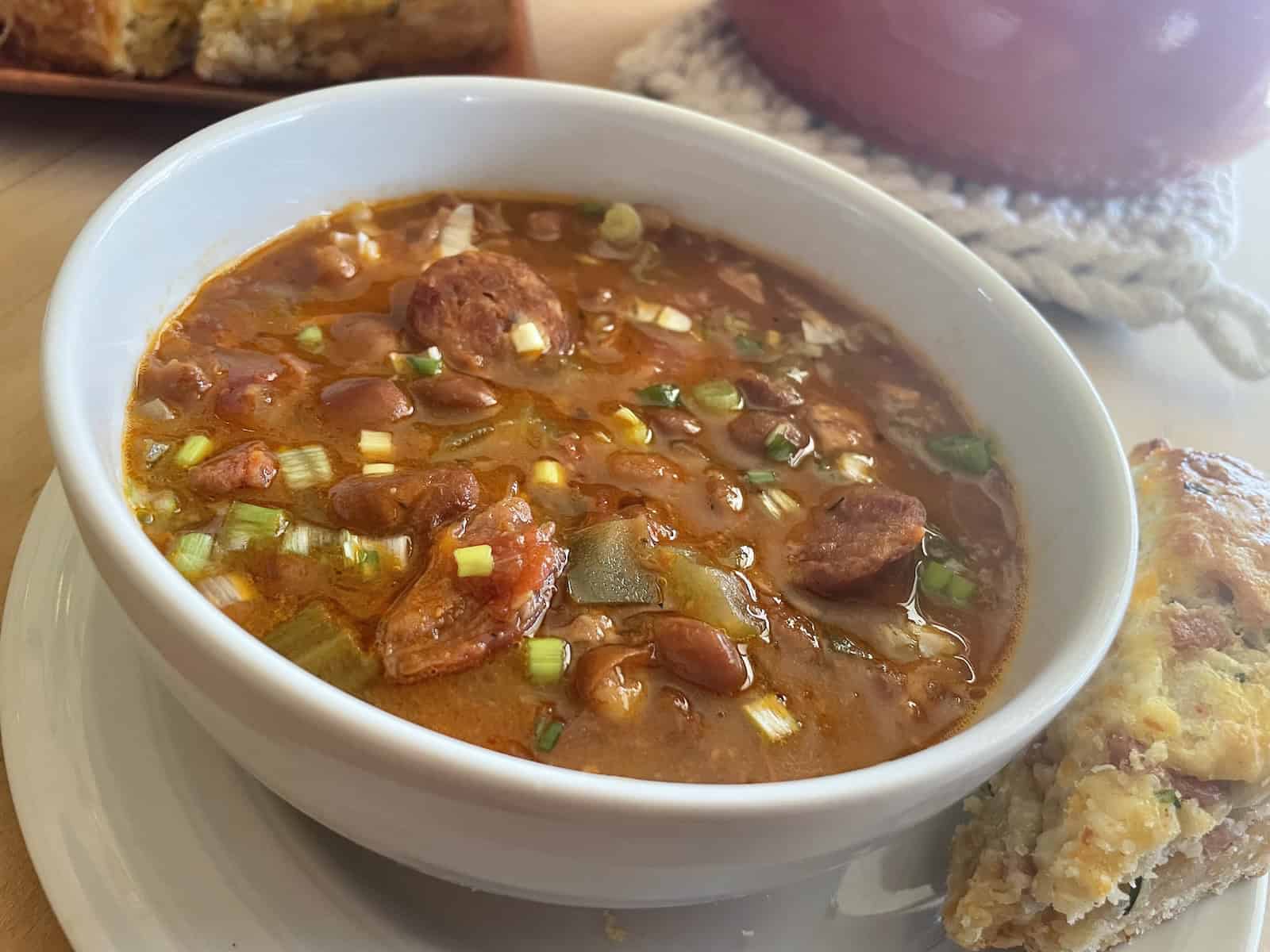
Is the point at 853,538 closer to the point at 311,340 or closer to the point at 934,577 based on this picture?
the point at 934,577

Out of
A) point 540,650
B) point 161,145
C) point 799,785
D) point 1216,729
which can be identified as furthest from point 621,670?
point 161,145

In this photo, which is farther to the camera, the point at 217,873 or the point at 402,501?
the point at 402,501

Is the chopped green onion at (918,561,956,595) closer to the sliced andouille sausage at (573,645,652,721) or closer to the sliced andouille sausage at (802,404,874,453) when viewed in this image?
the sliced andouille sausage at (802,404,874,453)

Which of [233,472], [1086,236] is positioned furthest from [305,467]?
[1086,236]

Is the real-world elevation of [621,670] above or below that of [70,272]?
below

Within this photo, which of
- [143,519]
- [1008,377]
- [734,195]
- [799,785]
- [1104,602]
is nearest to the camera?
[799,785]

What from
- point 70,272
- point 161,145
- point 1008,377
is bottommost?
point 161,145

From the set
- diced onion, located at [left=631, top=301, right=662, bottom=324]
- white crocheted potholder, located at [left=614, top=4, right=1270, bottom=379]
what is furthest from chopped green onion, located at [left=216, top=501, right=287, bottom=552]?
white crocheted potholder, located at [left=614, top=4, right=1270, bottom=379]

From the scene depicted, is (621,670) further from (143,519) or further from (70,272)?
(70,272)
